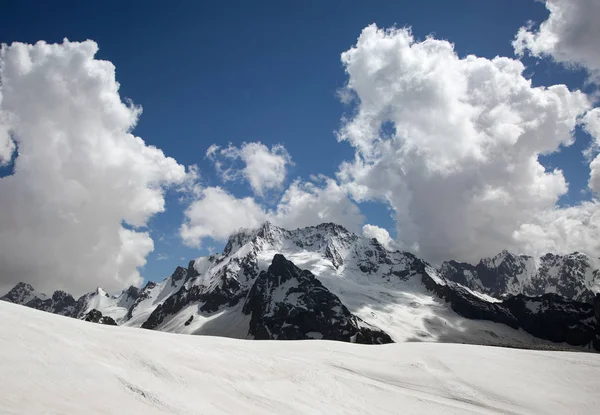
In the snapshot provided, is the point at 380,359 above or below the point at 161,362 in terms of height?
above

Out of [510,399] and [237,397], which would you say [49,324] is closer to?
[237,397]

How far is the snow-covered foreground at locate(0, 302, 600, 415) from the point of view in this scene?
17.4 meters

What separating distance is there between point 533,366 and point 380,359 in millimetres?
14009

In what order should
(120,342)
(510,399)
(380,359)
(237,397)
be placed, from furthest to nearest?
(380,359) → (510,399) → (120,342) → (237,397)

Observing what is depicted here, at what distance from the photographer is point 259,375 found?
26.5 m

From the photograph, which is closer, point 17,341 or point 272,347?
point 17,341

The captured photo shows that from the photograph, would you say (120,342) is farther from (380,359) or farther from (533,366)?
(533,366)

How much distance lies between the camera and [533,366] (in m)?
36.8

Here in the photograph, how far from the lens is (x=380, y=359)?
35.1 m

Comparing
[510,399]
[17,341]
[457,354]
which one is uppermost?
[457,354]

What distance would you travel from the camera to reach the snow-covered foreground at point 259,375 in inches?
687

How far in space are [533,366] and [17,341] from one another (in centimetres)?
3876

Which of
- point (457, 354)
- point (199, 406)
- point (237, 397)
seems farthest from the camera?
point (457, 354)

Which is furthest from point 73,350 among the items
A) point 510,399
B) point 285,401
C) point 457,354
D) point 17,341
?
point 457,354
